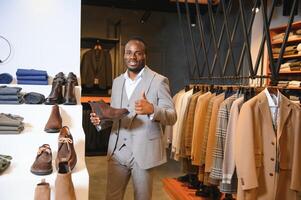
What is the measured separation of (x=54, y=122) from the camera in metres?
1.88

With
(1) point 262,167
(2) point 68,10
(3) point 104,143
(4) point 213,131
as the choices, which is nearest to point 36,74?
(2) point 68,10

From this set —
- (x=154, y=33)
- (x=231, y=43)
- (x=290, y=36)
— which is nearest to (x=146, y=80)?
(x=231, y=43)

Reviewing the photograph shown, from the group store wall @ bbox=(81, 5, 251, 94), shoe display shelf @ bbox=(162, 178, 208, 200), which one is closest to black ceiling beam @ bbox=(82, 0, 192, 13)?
store wall @ bbox=(81, 5, 251, 94)

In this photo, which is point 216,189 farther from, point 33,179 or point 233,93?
point 33,179

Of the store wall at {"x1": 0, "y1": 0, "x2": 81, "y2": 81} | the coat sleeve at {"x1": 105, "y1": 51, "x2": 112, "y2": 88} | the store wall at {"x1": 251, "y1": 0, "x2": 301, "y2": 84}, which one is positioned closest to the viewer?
the store wall at {"x1": 0, "y1": 0, "x2": 81, "y2": 81}

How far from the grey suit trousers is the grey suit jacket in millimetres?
55

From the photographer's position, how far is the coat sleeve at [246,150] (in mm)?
1952

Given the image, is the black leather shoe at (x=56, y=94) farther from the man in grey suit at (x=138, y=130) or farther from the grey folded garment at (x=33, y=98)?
the man in grey suit at (x=138, y=130)

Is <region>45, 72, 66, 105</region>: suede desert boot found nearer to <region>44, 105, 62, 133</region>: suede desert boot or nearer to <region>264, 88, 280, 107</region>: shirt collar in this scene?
<region>44, 105, 62, 133</region>: suede desert boot

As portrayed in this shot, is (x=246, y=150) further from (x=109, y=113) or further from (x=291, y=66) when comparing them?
(x=291, y=66)

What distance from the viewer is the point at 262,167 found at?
79.5 inches

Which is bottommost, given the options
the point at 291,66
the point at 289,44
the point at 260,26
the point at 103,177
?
the point at 103,177

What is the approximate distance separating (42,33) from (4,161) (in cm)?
131

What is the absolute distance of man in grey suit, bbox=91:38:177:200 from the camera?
1.94m
